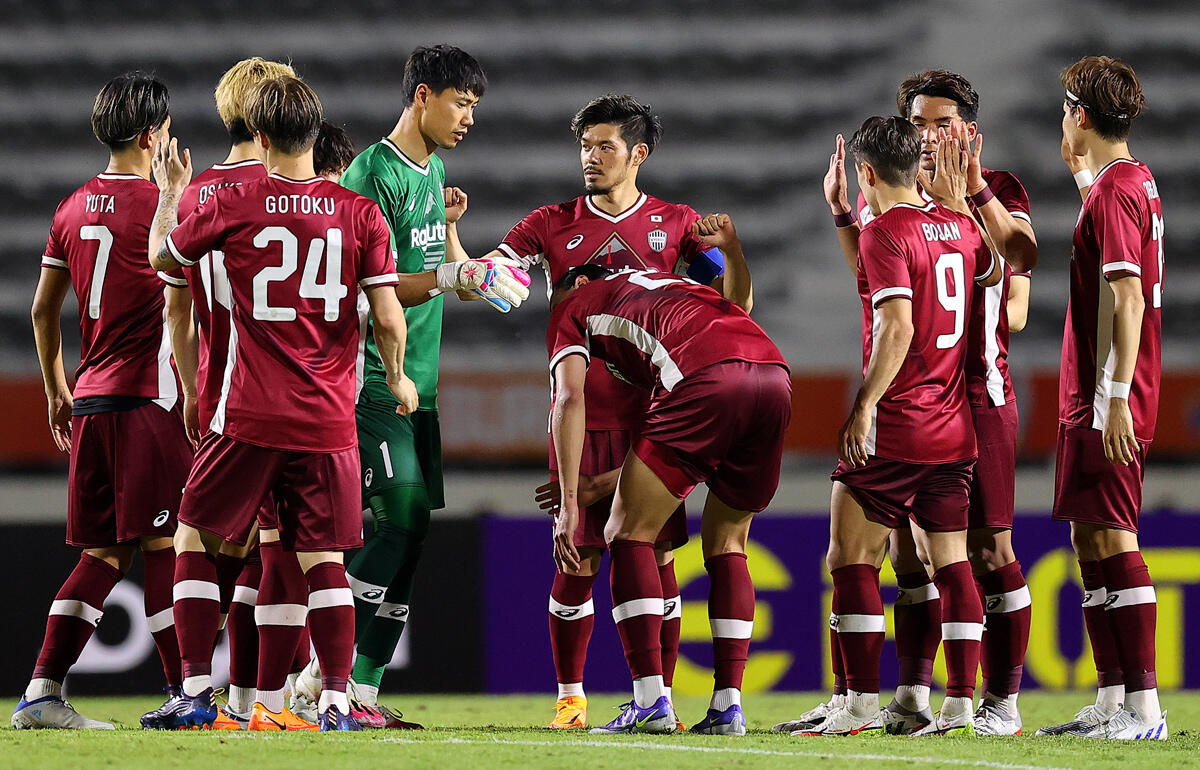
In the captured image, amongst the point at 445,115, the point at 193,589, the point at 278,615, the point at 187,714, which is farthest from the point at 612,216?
the point at 187,714

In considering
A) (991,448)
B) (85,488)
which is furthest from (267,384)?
(991,448)

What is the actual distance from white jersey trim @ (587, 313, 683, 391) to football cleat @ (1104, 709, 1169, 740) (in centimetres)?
156

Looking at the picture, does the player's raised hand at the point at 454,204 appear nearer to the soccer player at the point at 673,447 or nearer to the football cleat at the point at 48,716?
the soccer player at the point at 673,447

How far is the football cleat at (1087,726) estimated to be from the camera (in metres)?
4.41

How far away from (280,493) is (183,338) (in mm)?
547

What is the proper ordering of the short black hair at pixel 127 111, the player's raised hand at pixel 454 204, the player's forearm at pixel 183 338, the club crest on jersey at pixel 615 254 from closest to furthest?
the player's forearm at pixel 183 338 → the short black hair at pixel 127 111 → the club crest on jersey at pixel 615 254 → the player's raised hand at pixel 454 204

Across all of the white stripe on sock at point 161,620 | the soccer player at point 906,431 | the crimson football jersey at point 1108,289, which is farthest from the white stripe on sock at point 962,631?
the white stripe on sock at point 161,620

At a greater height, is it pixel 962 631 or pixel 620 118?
pixel 620 118

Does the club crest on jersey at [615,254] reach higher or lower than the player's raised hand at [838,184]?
lower

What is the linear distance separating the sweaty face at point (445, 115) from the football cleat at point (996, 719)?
2.36 meters

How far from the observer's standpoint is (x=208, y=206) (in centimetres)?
400

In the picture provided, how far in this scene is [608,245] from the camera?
4770 millimetres

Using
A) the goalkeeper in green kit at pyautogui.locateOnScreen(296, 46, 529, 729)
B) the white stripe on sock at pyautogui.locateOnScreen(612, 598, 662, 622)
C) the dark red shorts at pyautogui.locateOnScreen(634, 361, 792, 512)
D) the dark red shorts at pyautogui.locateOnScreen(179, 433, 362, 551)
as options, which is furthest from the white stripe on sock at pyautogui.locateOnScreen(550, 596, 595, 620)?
the dark red shorts at pyautogui.locateOnScreen(179, 433, 362, 551)

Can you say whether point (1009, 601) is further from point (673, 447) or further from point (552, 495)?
point (552, 495)
